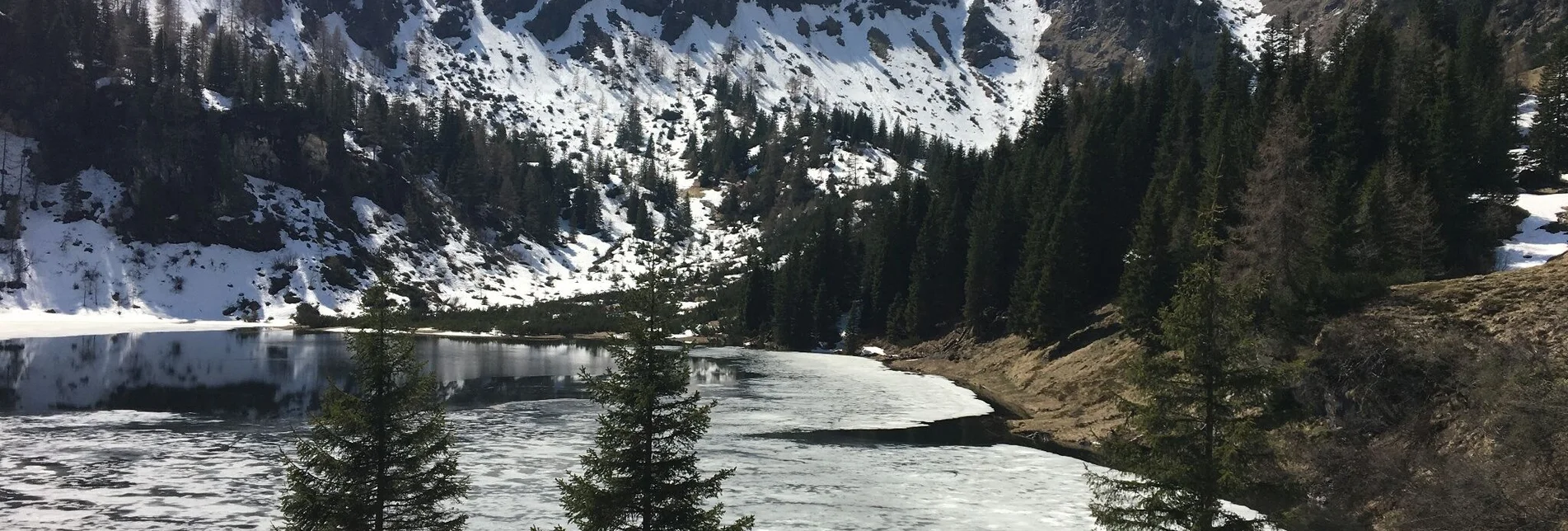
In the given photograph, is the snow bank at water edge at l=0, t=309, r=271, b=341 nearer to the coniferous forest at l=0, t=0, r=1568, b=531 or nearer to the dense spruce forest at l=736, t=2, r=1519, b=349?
the coniferous forest at l=0, t=0, r=1568, b=531

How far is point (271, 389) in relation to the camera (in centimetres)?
5628

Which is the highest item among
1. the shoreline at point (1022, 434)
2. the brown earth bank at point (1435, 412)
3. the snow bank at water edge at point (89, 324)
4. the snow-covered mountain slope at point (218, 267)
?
the snow-covered mountain slope at point (218, 267)

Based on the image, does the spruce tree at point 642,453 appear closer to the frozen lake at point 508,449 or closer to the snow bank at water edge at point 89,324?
the frozen lake at point 508,449

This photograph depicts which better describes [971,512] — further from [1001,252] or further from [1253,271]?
[1001,252]

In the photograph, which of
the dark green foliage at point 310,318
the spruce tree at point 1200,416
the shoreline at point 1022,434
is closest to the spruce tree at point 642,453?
the spruce tree at point 1200,416

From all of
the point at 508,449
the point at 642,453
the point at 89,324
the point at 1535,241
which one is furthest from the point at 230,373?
the point at 1535,241

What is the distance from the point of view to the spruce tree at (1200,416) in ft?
52.8

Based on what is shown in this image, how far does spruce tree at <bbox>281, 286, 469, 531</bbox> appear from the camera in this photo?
14.8m

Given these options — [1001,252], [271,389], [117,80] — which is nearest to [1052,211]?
[1001,252]

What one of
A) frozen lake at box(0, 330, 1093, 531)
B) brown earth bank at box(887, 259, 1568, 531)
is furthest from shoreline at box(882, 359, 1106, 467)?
brown earth bank at box(887, 259, 1568, 531)

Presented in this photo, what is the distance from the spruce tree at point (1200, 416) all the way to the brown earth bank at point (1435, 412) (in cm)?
128

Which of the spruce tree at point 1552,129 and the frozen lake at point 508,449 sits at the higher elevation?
the spruce tree at point 1552,129

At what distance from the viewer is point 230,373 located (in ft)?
215

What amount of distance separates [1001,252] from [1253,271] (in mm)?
46431
